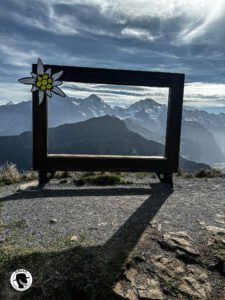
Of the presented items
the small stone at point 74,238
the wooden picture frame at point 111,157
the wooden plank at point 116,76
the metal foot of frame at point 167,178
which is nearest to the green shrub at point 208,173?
the metal foot of frame at point 167,178

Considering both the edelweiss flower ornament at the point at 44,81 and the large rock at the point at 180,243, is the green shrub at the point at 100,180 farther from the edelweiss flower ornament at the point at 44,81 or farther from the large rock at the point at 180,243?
the large rock at the point at 180,243

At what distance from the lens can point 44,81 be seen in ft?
39.2

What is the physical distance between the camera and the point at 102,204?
10109 millimetres

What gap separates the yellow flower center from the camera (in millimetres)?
11898

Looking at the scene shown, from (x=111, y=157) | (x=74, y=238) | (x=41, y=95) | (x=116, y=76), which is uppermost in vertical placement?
(x=116, y=76)

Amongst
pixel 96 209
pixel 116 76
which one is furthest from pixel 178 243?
pixel 116 76

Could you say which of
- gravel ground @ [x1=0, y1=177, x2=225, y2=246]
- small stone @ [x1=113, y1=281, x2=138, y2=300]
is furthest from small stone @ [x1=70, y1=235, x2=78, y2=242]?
small stone @ [x1=113, y1=281, x2=138, y2=300]

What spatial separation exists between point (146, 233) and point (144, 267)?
1.45 meters

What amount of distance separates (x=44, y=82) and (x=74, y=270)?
25.8 ft

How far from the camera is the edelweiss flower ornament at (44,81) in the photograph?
38.8 feet

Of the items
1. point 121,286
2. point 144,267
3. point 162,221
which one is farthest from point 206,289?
point 162,221

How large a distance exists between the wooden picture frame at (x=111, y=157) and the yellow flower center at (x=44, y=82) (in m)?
0.38

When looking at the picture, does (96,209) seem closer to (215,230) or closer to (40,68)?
(215,230)

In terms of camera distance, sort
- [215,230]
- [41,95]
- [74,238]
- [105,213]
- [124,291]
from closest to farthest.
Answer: [124,291], [74,238], [215,230], [105,213], [41,95]
